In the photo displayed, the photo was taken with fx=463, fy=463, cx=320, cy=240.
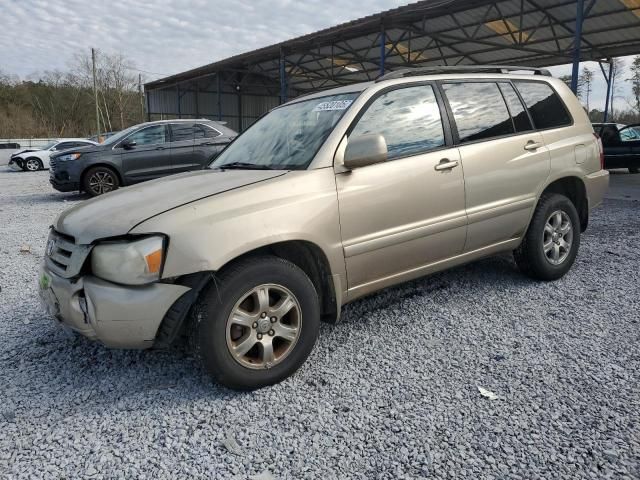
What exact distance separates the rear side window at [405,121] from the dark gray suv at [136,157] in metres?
6.96

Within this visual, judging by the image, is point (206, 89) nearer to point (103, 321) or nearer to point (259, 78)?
point (259, 78)

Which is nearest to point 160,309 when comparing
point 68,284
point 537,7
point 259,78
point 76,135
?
point 68,284

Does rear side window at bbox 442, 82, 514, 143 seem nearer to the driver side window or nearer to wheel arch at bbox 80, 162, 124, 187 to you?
the driver side window

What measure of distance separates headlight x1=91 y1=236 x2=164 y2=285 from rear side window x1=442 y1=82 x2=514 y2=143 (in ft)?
7.45

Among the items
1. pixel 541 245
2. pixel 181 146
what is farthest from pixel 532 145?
pixel 181 146

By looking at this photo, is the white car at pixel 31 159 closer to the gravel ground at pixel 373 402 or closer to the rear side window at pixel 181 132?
the rear side window at pixel 181 132

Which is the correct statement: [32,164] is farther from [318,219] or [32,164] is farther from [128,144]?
[318,219]

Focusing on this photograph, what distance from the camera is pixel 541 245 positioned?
386 centimetres

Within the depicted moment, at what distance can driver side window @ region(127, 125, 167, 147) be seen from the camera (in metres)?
9.73

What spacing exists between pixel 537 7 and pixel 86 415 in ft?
53.2

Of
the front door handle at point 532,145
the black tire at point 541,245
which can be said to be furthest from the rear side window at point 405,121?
the black tire at point 541,245

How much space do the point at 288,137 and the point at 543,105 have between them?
2321mm

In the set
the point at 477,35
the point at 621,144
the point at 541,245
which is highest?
the point at 477,35

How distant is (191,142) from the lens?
9.78 metres
